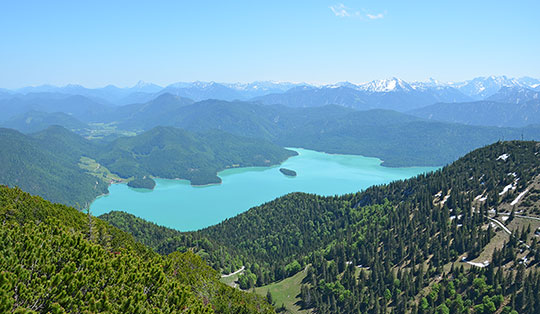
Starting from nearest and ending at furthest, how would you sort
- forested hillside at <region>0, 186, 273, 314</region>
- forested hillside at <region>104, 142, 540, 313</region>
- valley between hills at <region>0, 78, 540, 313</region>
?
1. forested hillside at <region>0, 186, 273, 314</region>
2. valley between hills at <region>0, 78, 540, 313</region>
3. forested hillside at <region>104, 142, 540, 313</region>

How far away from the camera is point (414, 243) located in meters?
92.0

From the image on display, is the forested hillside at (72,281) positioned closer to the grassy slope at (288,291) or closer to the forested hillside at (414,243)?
the forested hillside at (414,243)

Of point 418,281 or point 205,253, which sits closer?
point 418,281

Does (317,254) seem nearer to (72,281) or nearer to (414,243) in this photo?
(414,243)

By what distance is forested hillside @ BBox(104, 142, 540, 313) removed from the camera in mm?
69625

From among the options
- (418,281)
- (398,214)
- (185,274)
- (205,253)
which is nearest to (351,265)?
(418,281)

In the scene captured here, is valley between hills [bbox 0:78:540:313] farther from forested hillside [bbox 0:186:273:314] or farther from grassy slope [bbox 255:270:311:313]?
grassy slope [bbox 255:270:311:313]

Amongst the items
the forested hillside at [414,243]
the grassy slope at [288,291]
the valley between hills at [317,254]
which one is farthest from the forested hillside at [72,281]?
the grassy slope at [288,291]

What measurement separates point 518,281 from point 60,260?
75.7 metres

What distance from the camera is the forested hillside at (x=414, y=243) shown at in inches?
2741

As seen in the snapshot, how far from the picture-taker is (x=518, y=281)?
6500cm

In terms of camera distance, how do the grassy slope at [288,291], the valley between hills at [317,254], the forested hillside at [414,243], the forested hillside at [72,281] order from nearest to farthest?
the forested hillside at [72,281] < the valley between hills at [317,254] < the forested hillside at [414,243] < the grassy slope at [288,291]

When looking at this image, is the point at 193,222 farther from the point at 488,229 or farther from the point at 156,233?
the point at 488,229

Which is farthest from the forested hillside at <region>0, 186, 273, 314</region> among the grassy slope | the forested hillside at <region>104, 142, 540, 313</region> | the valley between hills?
the grassy slope
